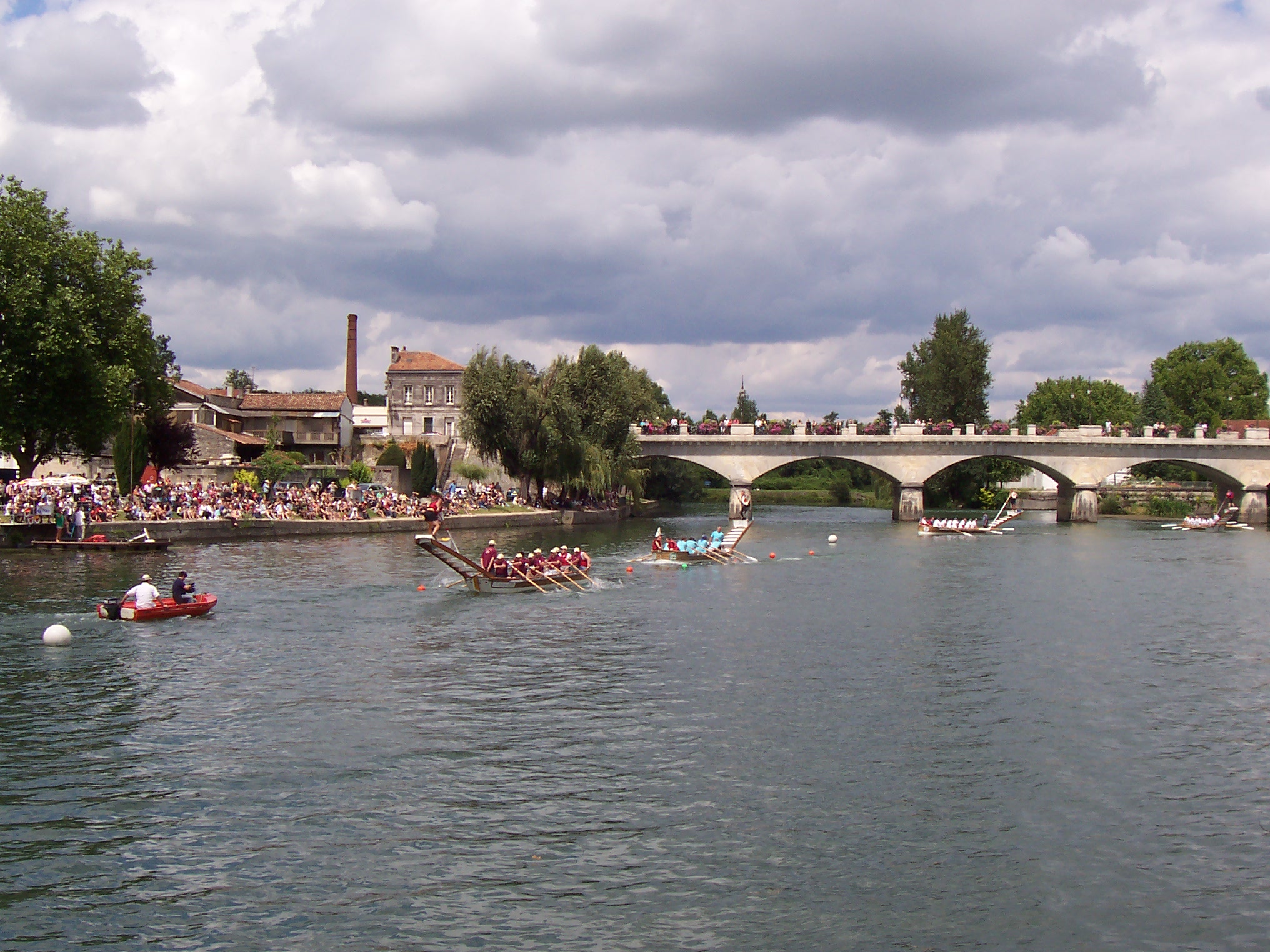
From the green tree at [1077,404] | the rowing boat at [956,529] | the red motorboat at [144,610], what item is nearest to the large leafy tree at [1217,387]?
the green tree at [1077,404]

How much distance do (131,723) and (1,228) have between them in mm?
34575

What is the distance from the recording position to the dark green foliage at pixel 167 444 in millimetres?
60250

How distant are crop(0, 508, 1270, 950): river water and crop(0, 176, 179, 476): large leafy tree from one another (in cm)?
1914

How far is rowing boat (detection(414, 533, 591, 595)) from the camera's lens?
3155 centimetres

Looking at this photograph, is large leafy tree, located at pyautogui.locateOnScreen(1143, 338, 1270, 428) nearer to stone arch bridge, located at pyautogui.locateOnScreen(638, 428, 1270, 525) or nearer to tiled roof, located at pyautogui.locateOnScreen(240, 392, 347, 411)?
stone arch bridge, located at pyautogui.locateOnScreen(638, 428, 1270, 525)

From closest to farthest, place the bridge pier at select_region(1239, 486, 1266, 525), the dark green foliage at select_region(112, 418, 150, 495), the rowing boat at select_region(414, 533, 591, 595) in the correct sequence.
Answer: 1. the rowing boat at select_region(414, 533, 591, 595)
2. the dark green foliage at select_region(112, 418, 150, 495)
3. the bridge pier at select_region(1239, 486, 1266, 525)

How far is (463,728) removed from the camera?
1739 centimetres

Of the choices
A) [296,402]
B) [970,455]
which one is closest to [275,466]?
[296,402]

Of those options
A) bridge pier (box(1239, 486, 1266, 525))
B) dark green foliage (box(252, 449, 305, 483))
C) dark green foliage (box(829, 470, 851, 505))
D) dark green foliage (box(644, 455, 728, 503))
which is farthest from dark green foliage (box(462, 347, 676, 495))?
dark green foliage (box(829, 470, 851, 505))

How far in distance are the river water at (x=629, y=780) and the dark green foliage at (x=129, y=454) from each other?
23.7 m

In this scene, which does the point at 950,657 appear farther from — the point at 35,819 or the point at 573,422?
the point at 573,422

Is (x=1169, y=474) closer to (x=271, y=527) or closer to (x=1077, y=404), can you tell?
(x=1077, y=404)

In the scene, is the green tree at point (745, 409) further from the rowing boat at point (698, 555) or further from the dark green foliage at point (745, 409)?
the rowing boat at point (698, 555)

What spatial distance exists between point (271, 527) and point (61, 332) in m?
11.3
